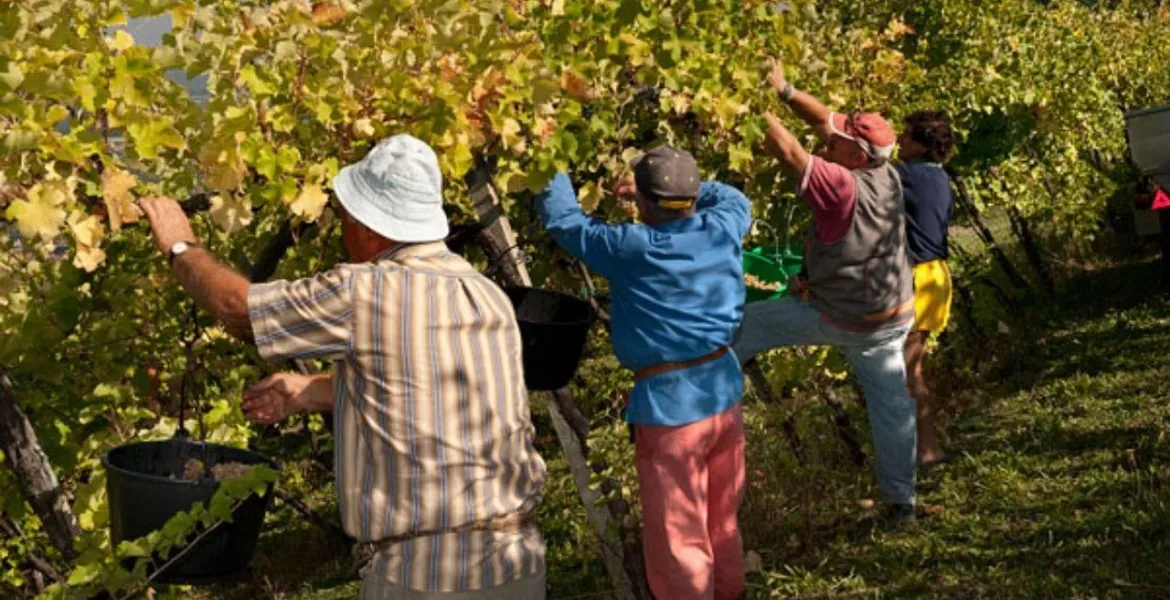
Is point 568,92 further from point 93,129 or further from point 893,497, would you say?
point 893,497

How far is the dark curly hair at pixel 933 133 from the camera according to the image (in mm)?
5945

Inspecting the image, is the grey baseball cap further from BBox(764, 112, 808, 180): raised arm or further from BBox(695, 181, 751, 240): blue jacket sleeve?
BBox(764, 112, 808, 180): raised arm

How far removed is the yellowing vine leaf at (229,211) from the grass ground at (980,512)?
261 centimetres

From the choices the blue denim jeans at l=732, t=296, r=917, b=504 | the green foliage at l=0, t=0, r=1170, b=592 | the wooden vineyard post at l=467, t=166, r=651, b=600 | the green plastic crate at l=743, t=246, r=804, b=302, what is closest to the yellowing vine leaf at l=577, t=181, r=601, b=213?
the green foliage at l=0, t=0, r=1170, b=592

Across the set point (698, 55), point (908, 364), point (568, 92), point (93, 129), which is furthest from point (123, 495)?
point (908, 364)

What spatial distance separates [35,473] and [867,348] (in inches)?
111

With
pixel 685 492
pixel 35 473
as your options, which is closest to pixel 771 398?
pixel 685 492

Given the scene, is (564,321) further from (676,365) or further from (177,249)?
(177,249)

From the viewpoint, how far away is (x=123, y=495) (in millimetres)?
3213

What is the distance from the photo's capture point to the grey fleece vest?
4.94 metres

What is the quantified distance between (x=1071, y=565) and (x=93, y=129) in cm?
351

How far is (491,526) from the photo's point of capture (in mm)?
2900

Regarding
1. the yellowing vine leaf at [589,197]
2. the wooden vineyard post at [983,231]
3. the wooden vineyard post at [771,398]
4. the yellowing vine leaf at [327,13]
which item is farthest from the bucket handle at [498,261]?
the wooden vineyard post at [983,231]

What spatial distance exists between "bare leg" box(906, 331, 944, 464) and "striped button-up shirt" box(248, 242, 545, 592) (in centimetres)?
351
